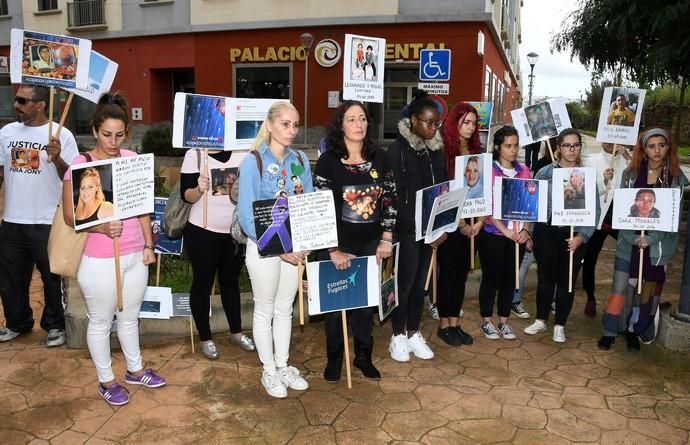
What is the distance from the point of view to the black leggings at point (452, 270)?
429 centimetres

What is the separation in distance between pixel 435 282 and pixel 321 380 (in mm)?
1332

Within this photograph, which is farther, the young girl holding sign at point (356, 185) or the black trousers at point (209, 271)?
the black trousers at point (209, 271)

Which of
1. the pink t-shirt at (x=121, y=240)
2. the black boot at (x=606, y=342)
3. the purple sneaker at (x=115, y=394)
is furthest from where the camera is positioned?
the black boot at (x=606, y=342)

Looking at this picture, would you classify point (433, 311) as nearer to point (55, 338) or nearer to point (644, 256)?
point (644, 256)

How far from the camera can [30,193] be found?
3.96 m

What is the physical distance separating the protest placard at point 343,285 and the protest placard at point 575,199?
5.34 ft

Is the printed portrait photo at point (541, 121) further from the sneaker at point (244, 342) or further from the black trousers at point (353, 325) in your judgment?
the sneaker at point (244, 342)

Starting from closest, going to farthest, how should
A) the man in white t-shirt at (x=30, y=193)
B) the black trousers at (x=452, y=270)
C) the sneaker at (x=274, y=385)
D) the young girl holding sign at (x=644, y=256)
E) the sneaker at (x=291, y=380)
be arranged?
the sneaker at (x=274, y=385) → the sneaker at (x=291, y=380) → the man in white t-shirt at (x=30, y=193) → the young girl holding sign at (x=644, y=256) → the black trousers at (x=452, y=270)

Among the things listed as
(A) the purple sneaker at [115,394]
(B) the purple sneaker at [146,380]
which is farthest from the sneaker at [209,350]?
(A) the purple sneaker at [115,394]

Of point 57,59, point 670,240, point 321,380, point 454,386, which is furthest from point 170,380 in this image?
point 670,240

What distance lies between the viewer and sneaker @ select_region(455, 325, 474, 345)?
14.6ft

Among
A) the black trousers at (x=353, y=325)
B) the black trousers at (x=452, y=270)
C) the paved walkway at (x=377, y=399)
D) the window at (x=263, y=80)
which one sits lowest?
the paved walkway at (x=377, y=399)

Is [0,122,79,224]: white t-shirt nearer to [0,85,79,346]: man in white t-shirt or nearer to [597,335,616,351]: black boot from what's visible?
[0,85,79,346]: man in white t-shirt

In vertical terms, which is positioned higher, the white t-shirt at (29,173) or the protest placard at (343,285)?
the white t-shirt at (29,173)
